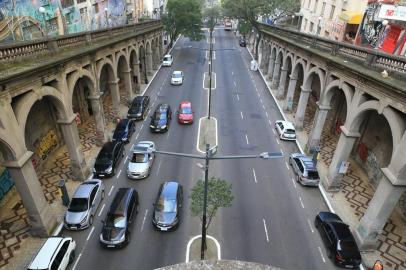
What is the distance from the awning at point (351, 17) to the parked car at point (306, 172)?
61.8ft

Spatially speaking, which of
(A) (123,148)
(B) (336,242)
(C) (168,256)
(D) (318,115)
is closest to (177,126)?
(A) (123,148)

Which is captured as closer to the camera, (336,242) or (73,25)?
(336,242)

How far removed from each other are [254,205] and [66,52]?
19016 millimetres

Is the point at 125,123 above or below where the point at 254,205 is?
above

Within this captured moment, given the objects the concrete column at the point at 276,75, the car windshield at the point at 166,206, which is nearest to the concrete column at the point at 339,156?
the car windshield at the point at 166,206

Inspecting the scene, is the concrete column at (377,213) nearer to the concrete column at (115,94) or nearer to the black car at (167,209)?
the black car at (167,209)

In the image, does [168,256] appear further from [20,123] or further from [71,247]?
[20,123]

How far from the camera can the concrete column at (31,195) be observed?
632 inches

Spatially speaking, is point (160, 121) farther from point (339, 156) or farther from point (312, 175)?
point (339, 156)

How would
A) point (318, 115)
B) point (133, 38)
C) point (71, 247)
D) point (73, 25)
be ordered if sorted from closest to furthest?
point (71, 247), point (318, 115), point (73, 25), point (133, 38)

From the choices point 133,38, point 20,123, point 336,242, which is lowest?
point 336,242

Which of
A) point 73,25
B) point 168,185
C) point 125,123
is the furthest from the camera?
point 73,25

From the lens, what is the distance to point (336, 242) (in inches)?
674

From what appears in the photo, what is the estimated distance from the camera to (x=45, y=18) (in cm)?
2609
